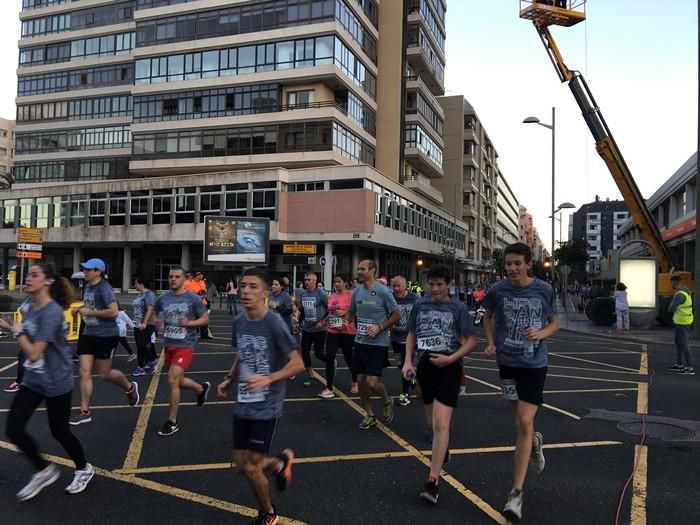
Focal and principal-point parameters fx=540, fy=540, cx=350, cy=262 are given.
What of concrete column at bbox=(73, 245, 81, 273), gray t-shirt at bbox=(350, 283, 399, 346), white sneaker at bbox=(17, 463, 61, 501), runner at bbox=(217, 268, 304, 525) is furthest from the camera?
concrete column at bbox=(73, 245, 81, 273)

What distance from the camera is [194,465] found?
15.6 feet

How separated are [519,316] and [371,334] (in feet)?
7.27

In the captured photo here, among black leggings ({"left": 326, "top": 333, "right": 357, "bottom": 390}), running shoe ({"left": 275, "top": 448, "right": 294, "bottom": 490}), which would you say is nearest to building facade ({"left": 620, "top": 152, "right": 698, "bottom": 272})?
black leggings ({"left": 326, "top": 333, "right": 357, "bottom": 390})

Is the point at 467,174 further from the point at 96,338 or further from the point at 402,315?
the point at 96,338

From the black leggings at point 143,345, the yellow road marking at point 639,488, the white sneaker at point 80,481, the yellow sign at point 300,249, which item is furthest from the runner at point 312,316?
the yellow sign at point 300,249

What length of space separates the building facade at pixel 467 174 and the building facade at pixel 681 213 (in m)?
26.4

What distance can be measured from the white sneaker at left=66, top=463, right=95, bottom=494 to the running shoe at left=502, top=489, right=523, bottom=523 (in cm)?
314

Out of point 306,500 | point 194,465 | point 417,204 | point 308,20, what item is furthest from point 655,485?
point 417,204

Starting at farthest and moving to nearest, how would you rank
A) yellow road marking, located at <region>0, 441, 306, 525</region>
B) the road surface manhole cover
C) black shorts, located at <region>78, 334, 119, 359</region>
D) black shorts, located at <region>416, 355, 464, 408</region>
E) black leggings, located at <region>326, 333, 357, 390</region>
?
black leggings, located at <region>326, 333, 357, 390</region>, black shorts, located at <region>78, 334, 119, 359</region>, the road surface manhole cover, black shorts, located at <region>416, 355, 464, 408</region>, yellow road marking, located at <region>0, 441, 306, 525</region>

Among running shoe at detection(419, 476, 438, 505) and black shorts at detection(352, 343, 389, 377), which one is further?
black shorts at detection(352, 343, 389, 377)

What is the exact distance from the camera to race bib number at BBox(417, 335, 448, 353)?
14.4ft

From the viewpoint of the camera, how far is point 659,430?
6082 millimetres

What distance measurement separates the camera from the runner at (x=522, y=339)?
396 centimetres

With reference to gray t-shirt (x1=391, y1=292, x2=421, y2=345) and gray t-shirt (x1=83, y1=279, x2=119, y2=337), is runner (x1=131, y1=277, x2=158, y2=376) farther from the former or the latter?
gray t-shirt (x1=391, y1=292, x2=421, y2=345)
